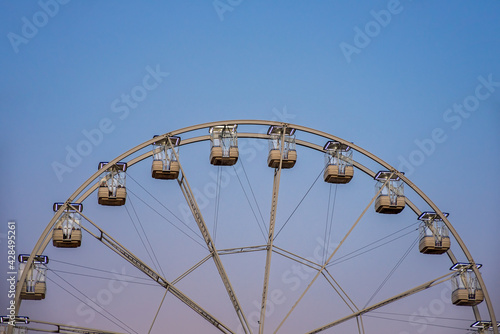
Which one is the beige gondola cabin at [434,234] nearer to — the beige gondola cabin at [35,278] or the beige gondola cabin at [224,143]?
the beige gondola cabin at [224,143]

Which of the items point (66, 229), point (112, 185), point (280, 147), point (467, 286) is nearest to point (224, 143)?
point (280, 147)

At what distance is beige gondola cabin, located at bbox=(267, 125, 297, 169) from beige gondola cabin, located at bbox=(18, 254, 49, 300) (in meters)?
9.57

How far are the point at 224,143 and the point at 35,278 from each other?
8836mm

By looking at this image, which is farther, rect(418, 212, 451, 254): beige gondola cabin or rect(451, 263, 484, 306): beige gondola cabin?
rect(418, 212, 451, 254): beige gondola cabin

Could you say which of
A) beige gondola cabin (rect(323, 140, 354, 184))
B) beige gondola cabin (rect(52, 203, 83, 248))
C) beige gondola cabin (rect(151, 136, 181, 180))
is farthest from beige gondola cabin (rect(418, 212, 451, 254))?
beige gondola cabin (rect(52, 203, 83, 248))

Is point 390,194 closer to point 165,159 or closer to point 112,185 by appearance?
point 165,159

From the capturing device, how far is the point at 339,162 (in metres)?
37.0

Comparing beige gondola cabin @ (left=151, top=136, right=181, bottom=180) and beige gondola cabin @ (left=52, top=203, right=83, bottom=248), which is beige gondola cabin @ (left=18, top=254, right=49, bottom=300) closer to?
beige gondola cabin @ (left=52, top=203, right=83, bottom=248)

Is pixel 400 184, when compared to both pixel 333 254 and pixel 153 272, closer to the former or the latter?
pixel 333 254

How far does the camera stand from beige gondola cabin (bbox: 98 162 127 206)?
35.7 metres

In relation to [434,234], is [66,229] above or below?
below

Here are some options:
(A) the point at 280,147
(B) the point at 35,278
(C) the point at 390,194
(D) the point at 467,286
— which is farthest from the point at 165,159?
(D) the point at 467,286

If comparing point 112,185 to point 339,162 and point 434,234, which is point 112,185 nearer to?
point 339,162

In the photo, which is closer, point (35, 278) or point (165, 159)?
point (35, 278)
